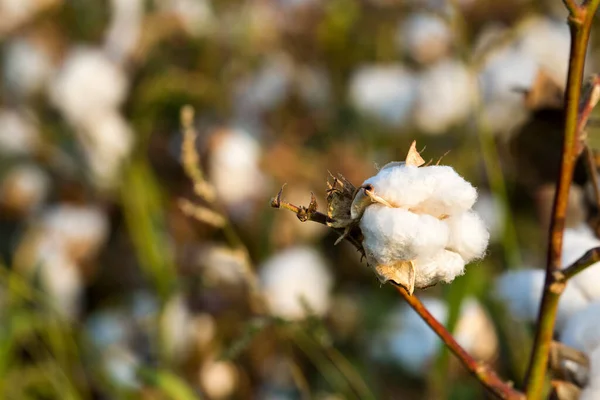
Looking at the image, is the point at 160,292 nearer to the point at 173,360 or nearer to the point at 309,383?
the point at 173,360

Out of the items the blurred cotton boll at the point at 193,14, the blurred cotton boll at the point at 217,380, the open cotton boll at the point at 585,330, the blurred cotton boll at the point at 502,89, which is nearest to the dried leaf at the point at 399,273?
the open cotton boll at the point at 585,330

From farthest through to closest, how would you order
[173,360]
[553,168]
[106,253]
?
[106,253]
[173,360]
[553,168]

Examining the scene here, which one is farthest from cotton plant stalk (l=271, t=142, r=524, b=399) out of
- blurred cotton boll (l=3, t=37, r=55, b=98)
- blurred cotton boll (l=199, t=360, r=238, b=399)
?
blurred cotton boll (l=3, t=37, r=55, b=98)

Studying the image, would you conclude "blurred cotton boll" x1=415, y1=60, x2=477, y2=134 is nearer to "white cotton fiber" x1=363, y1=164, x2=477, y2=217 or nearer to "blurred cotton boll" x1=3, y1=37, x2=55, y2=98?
"blurred cotton boll" x1=3, y1=37, x2=55, y2=98

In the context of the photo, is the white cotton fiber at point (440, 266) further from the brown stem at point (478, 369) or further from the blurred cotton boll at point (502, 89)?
the blurred cotton boll at point (502, 89)

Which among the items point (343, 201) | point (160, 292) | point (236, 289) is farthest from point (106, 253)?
point (343, 201)

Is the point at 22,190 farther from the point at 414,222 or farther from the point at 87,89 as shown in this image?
the point at 414,222
